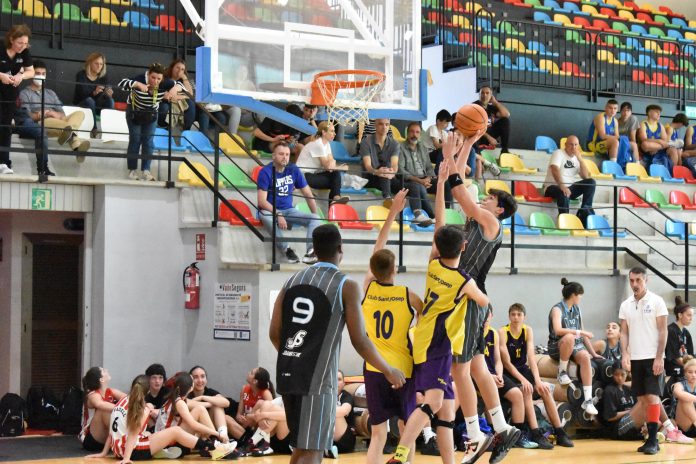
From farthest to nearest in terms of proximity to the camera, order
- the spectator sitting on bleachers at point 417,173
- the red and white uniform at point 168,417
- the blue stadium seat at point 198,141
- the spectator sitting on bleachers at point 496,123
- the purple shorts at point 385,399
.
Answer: the spectator sitting on bleachers at point 496,123, the spectator sitting on bleachers at point 417,173, the blue stadium seat at point 198,141, the red and white uniform at point 168,417, the purple shorts at point 385,399

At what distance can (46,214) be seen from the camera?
1324 centimetres

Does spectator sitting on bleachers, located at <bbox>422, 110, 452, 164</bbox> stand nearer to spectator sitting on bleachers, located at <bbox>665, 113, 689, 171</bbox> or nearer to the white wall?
the white wall

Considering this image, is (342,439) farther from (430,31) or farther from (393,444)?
(430,31)

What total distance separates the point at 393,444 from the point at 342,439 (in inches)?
23.0

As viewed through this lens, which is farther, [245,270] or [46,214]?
[46,214]

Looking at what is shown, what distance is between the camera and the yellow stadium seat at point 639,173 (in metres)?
17.0

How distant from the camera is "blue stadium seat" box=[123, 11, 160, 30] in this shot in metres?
15.4

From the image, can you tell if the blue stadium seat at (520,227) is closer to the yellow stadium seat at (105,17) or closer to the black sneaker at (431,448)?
the black sneaker at (431,448)

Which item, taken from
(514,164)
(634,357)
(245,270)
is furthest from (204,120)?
(634,357)

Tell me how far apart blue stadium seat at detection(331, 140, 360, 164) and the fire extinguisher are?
3205mm

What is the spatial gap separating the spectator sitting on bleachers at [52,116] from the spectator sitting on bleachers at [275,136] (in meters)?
2.27

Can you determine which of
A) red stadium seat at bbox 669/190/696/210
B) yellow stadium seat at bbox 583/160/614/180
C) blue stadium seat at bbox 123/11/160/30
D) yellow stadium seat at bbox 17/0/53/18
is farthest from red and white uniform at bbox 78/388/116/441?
red stadium seat at bbox 669/190/696/210

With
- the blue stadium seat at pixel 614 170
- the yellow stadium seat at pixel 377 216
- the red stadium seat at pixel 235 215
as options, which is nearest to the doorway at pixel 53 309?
the red stadium seat at pixel 235 215

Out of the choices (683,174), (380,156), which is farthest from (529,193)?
(683,174)
